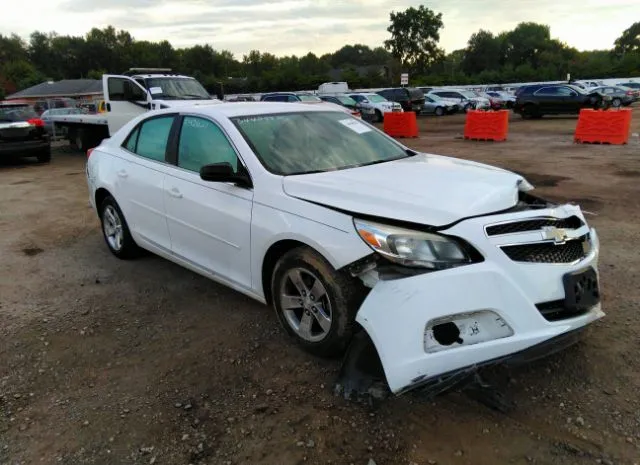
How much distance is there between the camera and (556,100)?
25391 mm

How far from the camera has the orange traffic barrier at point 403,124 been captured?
64.5 feet

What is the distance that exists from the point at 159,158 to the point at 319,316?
7.27 ft

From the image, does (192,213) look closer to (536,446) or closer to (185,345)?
(185,345)

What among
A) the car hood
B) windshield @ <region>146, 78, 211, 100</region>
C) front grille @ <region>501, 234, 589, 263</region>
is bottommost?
front grille @ <region>501, 234, 589, 263</region>

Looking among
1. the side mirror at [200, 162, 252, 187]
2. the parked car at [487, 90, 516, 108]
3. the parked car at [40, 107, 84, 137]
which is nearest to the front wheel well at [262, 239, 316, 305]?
the side mirror at [200, 162, 252, 187]

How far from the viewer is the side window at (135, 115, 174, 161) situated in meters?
4.54

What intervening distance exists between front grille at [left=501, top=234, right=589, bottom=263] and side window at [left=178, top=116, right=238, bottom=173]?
1.96 metres

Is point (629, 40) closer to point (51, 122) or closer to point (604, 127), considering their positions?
point (604, 127)

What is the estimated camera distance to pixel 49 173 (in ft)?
41.8

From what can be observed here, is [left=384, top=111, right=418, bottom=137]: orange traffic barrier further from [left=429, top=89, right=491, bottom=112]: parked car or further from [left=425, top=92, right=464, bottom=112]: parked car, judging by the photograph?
[left=429, top=89, right=491, bottom=112]: parked car

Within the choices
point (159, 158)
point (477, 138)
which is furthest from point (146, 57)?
point (159, 158)

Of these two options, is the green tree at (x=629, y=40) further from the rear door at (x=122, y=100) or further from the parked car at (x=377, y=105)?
the rear door at (x=122, y=100)

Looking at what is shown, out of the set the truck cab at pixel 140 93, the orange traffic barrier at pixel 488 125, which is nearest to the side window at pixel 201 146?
the truck cab at pixel 140 93

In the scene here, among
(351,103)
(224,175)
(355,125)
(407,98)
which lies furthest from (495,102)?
(224,175)
